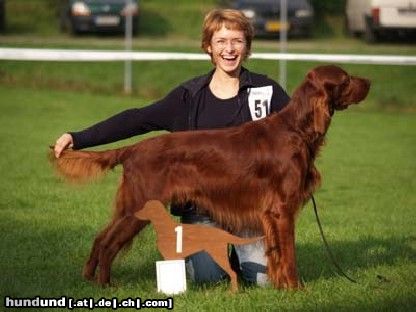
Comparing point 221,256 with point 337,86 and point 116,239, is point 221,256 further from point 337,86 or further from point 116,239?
point 337,86

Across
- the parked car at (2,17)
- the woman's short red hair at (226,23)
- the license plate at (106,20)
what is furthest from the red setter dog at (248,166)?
the parked car at (2,17)

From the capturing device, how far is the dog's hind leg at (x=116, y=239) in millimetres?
4426

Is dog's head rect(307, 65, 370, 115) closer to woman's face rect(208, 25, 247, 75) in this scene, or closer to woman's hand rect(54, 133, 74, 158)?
woman's face rect(208, 25, 247, 75)

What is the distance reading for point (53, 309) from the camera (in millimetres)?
4211

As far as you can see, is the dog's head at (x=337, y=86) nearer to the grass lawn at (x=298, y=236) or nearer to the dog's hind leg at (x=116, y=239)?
the grass lawn at (x=298, y=236)

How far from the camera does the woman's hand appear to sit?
4516 mm

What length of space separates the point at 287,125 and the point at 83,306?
1204 millimetres

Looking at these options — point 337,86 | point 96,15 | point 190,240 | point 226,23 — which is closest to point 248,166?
point 190,240

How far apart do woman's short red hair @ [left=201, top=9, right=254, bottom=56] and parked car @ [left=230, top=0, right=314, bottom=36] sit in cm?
1248

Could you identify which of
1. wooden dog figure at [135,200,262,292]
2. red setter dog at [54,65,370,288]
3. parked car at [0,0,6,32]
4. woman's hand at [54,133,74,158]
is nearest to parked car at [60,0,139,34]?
parked car at [0,0,6,32]

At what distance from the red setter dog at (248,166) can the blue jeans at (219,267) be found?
344 millimetres

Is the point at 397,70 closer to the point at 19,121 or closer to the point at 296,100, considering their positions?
the point at 19,121

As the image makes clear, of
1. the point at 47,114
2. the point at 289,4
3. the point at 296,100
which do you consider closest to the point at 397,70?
the point at 289,4

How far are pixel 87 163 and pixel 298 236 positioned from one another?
2.05 metres
